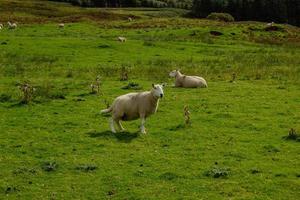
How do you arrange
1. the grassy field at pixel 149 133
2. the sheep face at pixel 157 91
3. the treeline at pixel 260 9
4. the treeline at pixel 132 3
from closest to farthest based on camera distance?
1. the grassy field at pixel 149 133
2. the sheep face at pixel 157 91
3. the treeline at pixel 260 9
4. the treeline at pixel 132 3

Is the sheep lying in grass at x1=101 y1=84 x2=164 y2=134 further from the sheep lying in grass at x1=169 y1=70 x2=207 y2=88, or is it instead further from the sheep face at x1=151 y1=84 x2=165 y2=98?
the sheep lying in grass at x1=169 y1=70 x2=207 y2=88

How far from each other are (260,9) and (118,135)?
112 m

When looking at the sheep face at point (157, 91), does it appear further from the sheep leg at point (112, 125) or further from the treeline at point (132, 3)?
the treeline at point (132, 3)

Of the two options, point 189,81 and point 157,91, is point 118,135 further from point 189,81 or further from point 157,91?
point 189,81

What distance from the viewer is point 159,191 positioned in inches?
594

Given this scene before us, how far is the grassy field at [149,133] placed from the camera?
15.5 metres

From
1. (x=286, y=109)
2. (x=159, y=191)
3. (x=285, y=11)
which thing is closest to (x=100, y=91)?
(x=286, y=109)

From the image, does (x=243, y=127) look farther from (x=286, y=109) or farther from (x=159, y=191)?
(x=159, y=191)

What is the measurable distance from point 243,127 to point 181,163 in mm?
5593

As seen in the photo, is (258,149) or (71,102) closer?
(258,149)

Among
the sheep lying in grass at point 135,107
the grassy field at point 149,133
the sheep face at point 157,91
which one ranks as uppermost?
the sheep face at point 157,91

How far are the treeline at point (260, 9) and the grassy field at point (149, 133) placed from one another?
270 ft

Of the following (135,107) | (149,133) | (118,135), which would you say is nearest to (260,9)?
(135,107)

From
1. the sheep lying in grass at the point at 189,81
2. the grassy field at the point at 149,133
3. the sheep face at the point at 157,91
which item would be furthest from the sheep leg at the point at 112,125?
the sheep lying in grass at the point at 189,81
